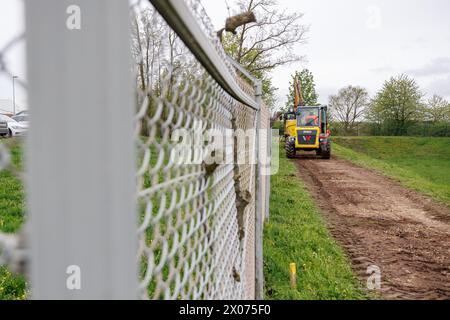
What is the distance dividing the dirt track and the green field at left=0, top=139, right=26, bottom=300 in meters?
3.32

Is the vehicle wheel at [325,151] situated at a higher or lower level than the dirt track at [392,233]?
higher

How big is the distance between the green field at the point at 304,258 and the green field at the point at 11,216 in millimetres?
2172

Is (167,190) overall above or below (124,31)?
below

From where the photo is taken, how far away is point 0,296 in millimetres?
3104

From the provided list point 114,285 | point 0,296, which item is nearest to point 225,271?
point 114,285

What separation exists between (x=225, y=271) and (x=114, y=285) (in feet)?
4.14

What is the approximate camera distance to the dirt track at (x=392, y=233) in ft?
15.2

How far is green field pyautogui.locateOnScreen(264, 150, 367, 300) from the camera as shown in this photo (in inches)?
166

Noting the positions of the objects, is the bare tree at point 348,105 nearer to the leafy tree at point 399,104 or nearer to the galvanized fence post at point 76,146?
the leafy tree at point 399,104

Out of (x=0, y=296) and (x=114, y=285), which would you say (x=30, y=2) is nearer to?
(x=114, y=285)

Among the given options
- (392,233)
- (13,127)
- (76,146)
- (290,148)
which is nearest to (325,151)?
(290,148)

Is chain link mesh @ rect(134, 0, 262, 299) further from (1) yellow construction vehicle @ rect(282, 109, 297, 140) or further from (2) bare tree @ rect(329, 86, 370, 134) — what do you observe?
(2) bare tree @ rect(329, 86, 370, 134)

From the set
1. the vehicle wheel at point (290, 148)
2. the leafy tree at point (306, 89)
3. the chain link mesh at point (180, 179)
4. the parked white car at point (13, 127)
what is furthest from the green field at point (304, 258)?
the leafy tree at point (306, 89)

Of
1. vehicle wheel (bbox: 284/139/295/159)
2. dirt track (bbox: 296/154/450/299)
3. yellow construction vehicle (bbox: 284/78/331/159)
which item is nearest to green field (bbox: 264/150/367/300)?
dirt track (bbox: 296/154/450/299)
